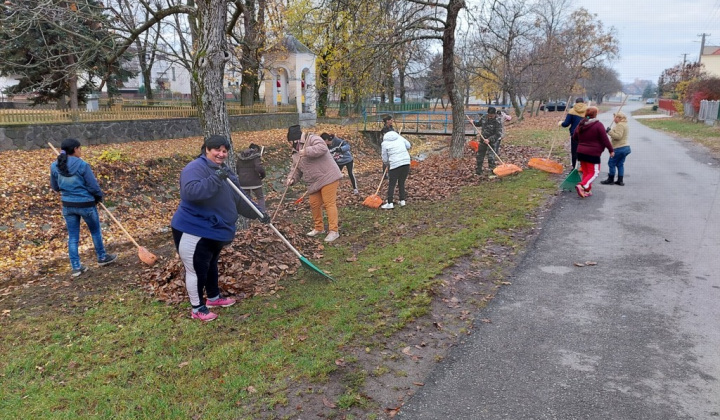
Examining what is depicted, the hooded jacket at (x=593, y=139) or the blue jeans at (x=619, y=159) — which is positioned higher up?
the hooded jacket at (x=593, y=139)

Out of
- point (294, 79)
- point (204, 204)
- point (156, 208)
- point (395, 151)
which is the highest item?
point (294, 79)

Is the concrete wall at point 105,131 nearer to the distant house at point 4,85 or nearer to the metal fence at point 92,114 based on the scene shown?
the metal fence at point 92,114

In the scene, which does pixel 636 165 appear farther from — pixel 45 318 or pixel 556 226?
pixel 45 318

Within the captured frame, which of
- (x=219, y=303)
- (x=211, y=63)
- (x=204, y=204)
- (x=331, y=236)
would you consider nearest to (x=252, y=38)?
(x=211, y=63)

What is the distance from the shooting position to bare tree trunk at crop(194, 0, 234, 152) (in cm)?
635

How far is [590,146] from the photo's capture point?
849cm

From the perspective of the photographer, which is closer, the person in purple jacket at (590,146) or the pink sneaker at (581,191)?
the person in purple jacket at (590,146)

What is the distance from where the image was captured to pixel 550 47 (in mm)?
33219

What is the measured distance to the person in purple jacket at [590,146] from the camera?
8414 mm

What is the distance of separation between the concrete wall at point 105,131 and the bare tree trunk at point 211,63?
8.67 m

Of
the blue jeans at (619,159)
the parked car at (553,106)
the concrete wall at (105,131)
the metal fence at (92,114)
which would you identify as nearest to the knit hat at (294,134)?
the blue jeans at (619,159)

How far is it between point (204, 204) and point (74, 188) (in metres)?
2.91

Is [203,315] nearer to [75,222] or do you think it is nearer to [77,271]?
[77,271]

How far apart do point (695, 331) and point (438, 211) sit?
4.88 meters
